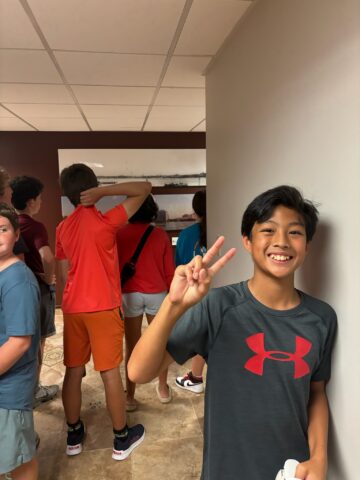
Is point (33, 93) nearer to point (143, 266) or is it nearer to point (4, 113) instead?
point (4, 113)

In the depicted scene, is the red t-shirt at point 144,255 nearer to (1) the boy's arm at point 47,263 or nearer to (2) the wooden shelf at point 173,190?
(1) the boy's arm at point 47,263

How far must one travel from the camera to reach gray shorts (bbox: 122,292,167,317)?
2252 millimetres

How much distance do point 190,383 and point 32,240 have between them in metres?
1.58

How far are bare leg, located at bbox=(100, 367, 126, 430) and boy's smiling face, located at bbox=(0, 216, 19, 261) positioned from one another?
93 centimetres

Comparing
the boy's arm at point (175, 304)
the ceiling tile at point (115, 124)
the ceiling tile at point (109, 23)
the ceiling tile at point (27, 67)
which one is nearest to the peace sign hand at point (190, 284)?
the boy's arm at point (175, 304)

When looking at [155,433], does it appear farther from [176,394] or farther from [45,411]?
[45,411]

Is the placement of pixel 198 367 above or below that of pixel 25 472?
below

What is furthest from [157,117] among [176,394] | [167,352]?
[167,352]

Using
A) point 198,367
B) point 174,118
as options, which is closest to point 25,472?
point 198,367

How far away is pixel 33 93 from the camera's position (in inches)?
115

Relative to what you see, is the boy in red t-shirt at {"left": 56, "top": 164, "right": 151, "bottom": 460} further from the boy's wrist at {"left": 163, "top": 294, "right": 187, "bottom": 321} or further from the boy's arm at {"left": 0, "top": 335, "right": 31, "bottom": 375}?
the boy's wrist at {"left": 163, "top": 294, "right": 187, "bottom": 321}

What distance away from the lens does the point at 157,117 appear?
3.88 m

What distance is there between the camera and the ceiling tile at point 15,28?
1597mm

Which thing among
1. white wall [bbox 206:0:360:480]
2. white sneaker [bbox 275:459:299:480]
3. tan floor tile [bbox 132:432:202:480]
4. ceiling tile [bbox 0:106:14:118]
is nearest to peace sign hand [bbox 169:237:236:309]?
white wall [bbox 206:0:360:480]
